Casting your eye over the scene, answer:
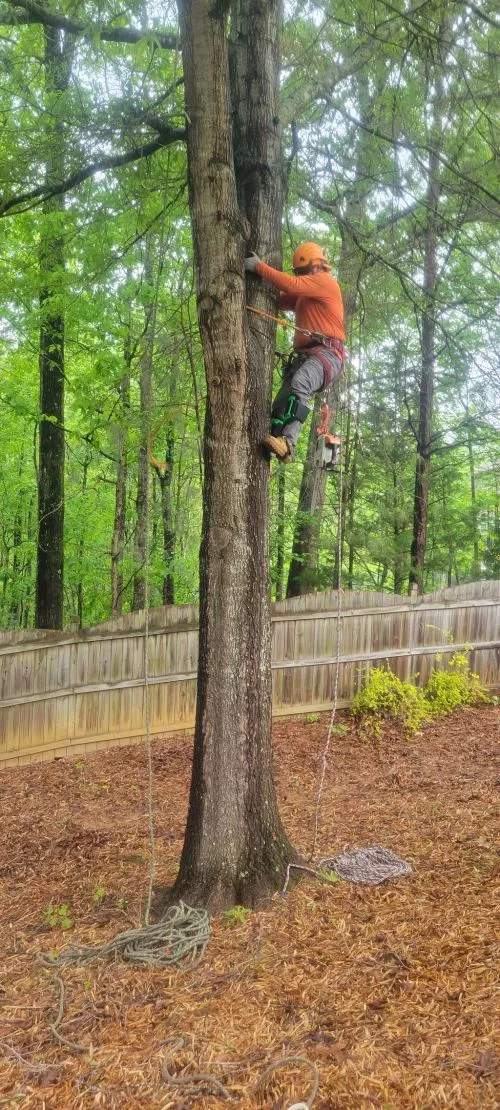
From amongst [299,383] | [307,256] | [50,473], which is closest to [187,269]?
[307,256]

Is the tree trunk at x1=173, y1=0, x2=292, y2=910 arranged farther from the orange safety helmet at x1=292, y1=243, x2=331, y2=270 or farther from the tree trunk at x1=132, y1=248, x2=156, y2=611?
the tree trunk at x1=132, y1=248, x2=156, y2=611

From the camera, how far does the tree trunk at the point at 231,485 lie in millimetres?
3771

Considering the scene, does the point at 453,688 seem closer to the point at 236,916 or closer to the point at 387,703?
the point at 387,703

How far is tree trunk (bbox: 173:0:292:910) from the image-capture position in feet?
12.4

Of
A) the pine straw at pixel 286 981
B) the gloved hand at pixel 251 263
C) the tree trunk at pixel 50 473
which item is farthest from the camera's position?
the tree trunk at pixel 50 473

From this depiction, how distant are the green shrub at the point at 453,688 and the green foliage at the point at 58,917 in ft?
18.9

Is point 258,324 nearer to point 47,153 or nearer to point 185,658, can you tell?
point 47,153

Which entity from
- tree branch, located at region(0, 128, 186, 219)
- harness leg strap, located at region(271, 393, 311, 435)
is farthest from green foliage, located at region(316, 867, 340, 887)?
tree branch, located at region(0, 128, 186, 219)

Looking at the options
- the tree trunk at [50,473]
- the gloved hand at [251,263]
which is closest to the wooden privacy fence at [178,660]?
the tree trunk at [50,473]

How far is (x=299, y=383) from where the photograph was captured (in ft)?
14.4

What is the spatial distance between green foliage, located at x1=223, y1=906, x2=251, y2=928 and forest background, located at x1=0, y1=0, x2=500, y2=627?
2350 millimetres

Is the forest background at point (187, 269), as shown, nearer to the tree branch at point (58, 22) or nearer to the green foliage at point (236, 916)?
the tree branch at point (58, 22)

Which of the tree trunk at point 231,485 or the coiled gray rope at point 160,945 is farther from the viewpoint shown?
the tree trunk at point 231,485

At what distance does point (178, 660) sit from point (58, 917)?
4.09 meters
